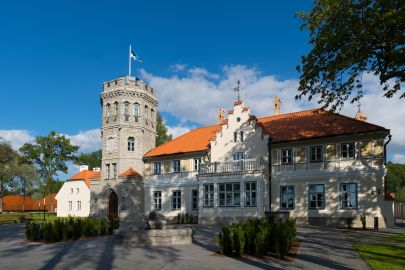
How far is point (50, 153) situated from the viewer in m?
64.6

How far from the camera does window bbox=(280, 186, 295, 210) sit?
1100 inches

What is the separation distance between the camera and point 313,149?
27.5 metres

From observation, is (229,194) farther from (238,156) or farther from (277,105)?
(277,105)

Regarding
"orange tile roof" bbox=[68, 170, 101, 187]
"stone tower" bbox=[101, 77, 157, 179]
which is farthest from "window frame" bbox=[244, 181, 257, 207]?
"orange tile roof" bbox=[68, 170, 101, 187]

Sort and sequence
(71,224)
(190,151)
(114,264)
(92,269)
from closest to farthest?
(92,269), (114,264), (71,224), (190,151)

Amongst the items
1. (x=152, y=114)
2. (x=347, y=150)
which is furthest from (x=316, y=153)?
(x=152, y=114)

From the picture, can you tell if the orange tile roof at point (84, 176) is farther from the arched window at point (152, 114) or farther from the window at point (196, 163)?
the window at point (196, 163)

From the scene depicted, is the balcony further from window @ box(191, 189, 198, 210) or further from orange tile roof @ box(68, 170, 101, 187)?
orange tile roof @ box(68, 170, 101, 187)

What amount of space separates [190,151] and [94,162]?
54.1 meters

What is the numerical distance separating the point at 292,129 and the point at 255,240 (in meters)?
18.3

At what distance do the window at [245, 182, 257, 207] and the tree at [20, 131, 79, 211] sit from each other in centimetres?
4513

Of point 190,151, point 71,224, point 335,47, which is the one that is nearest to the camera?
point 335,47

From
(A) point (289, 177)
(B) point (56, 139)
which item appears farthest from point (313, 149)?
(B) point (56, 139)

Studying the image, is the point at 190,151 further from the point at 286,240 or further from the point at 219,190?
the point at 286,240
